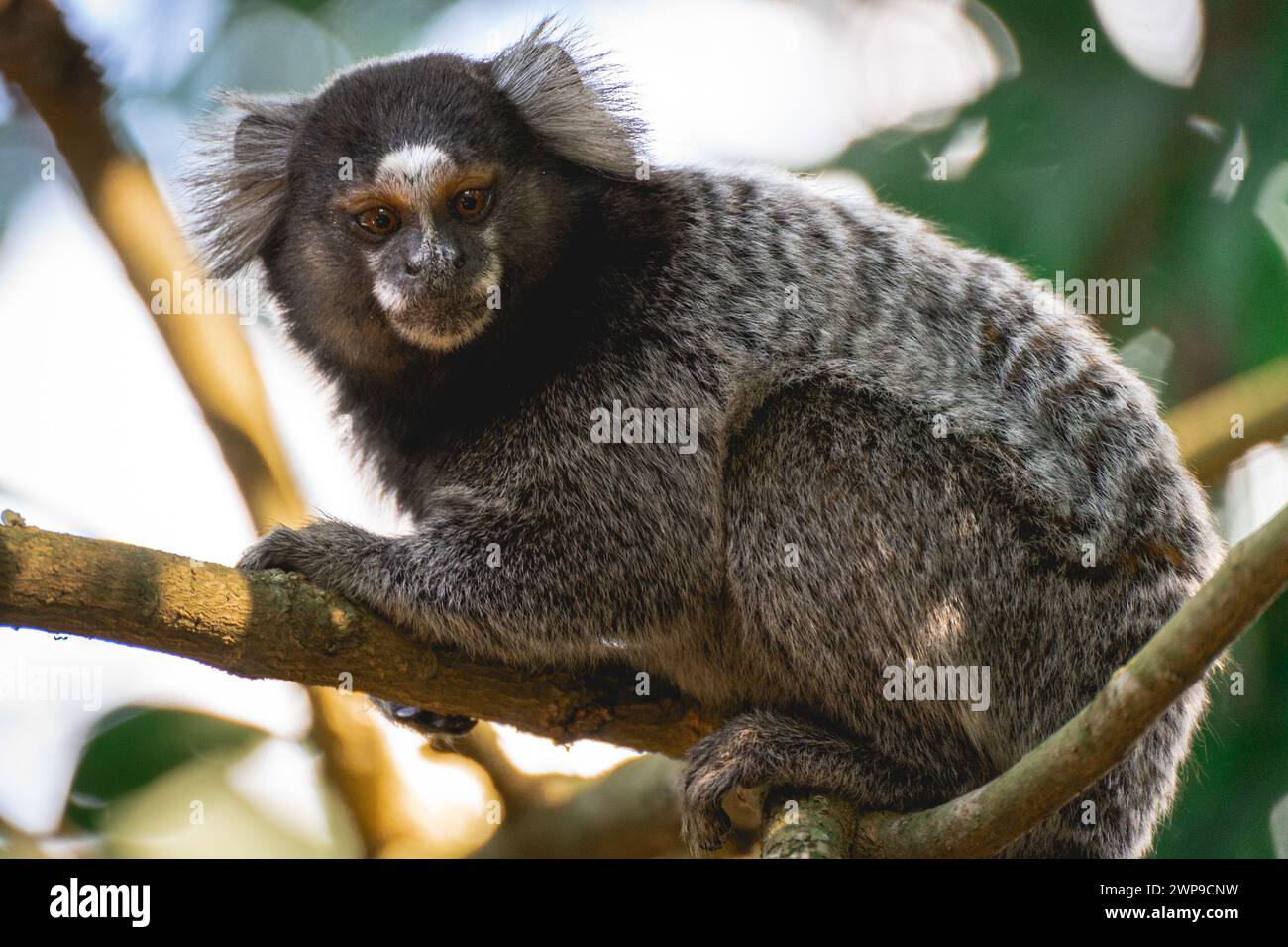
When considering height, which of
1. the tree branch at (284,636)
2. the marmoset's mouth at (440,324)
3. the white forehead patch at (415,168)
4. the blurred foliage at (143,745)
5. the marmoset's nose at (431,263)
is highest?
the white forehead patch at (415,168)

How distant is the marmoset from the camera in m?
5.20

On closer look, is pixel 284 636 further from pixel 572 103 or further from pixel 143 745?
pixel 143 745

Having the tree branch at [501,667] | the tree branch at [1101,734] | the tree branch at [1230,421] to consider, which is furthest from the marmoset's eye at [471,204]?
the tree branch at [1230,421]

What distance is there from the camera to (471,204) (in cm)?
568

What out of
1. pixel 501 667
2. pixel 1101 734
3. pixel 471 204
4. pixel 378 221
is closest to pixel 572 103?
pixel 471 204

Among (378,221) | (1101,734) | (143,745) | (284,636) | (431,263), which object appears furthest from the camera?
(143,745)

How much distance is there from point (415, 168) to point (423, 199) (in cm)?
14

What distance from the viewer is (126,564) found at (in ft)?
14.3

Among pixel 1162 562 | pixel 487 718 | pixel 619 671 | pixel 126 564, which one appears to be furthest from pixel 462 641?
pixel 1162 562

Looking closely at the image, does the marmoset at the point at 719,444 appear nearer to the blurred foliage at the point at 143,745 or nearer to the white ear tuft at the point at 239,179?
the white ear tuft at the point at 239,179

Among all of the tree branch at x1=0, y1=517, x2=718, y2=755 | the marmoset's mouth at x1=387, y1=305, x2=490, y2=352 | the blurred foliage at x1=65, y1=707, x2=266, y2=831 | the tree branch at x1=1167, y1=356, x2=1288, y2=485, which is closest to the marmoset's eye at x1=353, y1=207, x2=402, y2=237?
the marmoset's mouth at x1=387, y1=305, x2=490, y2=352

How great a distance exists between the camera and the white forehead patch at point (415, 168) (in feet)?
17.9

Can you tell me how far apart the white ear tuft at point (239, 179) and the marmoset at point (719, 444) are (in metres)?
0.03

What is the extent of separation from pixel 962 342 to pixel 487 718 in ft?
8.97
